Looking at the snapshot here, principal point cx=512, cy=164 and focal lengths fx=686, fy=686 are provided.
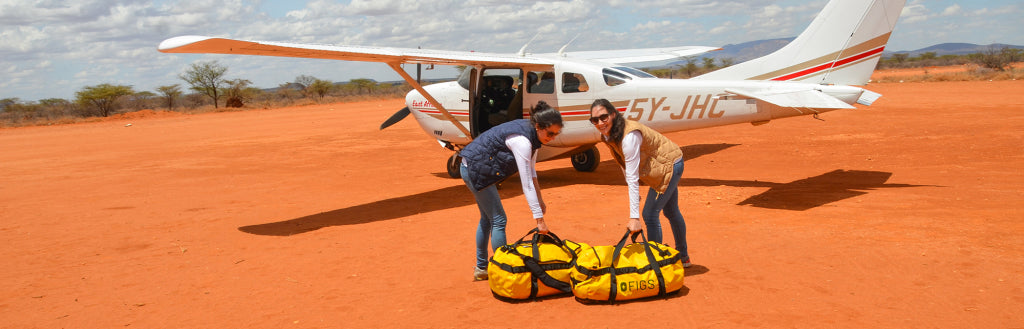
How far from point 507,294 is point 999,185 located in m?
7.35

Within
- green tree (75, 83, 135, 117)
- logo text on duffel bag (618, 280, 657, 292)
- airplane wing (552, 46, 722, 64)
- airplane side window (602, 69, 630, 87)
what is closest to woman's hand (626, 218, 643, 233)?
logo text on duffel bag (618, 280, 657, 292)

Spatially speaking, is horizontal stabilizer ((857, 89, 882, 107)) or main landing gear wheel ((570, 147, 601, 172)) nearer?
horizontal stabilizer ((857, 89, 882, 107))

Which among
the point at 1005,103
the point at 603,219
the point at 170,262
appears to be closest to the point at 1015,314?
the point at 603,219

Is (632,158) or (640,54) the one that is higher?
(640,54)

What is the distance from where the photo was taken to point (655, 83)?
33.7 feet

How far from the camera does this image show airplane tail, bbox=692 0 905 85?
Answer: 371 inches

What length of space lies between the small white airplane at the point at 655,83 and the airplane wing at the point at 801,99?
17 mm

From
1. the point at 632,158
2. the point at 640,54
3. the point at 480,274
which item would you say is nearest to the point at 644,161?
the point at 632,158

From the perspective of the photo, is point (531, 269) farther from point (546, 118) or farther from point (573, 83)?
point (573, 83)

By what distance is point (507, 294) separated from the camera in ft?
17.2

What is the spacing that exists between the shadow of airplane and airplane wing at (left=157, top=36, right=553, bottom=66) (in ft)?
6.87

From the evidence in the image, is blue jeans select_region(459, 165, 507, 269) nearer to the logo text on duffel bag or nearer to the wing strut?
the logo text on duffel bag

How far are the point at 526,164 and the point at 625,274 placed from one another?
109 cm

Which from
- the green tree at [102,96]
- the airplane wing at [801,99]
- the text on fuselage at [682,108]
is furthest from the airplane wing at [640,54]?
the green tree at [102,96]
